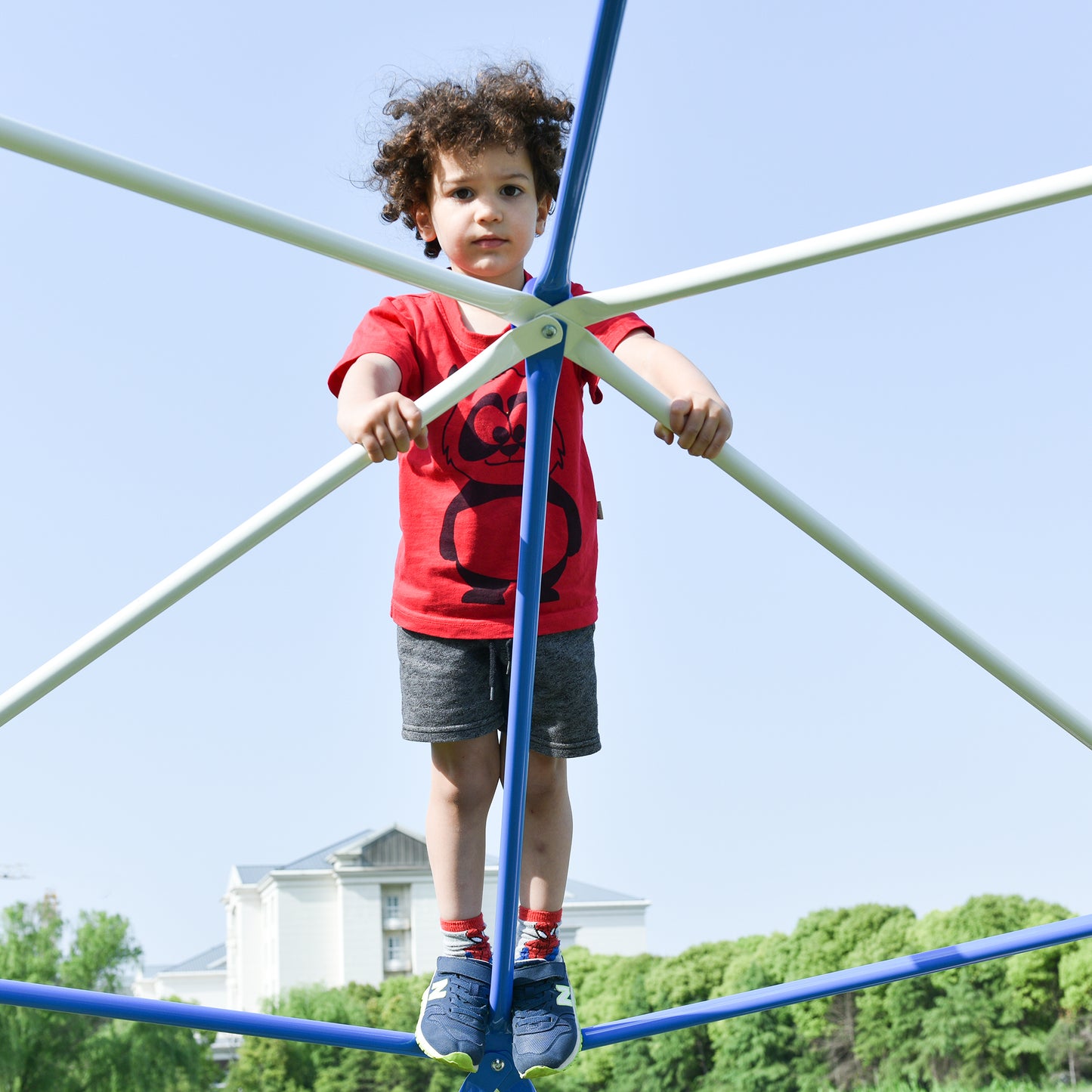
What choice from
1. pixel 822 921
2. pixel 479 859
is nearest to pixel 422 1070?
pixel 822 921

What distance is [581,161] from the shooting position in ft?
3.36

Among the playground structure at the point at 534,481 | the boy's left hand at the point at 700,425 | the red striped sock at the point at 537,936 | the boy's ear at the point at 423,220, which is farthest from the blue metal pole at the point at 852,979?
the boy's ear at the point at 423,220

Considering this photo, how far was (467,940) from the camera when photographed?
1.50m

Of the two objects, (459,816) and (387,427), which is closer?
(387,427)

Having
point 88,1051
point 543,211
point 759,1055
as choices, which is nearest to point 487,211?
point 543,211

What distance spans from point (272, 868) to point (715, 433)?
78.1ft

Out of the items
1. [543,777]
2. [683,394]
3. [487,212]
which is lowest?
[543,777]

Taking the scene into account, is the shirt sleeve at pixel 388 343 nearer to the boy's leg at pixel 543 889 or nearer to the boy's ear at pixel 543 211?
the boy's ear at pixel 543 211

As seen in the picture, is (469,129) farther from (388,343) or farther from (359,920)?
(359,920)

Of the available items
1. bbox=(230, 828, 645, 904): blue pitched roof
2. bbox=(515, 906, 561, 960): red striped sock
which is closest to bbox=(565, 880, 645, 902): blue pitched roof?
bbox=(230, 828, 645, 904): blue pitched roof

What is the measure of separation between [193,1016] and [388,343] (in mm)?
733

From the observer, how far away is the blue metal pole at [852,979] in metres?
1.36

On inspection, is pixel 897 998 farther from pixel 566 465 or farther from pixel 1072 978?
pixel 566 465

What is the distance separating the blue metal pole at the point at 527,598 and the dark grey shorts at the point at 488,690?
216 millimetres
